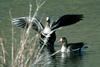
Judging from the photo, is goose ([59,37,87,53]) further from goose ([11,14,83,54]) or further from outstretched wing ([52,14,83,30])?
outstretched wing ([52,14,83,30])

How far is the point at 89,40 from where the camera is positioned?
55.4 ft

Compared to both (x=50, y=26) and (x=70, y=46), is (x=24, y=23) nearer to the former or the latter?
(x=50, y=26)

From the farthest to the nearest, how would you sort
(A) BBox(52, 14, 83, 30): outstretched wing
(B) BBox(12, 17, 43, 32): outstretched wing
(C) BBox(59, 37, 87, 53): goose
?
1. (A) BBox(52, 14, 83, 30): outstretched wing
2. (B) BBox(12, 17, 43, 32): outstretched wing
3. (C) BBox(59, 37, 87, 53): goose

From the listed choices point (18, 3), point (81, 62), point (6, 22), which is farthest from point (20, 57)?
point (18, 3)

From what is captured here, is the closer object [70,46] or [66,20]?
[70,46]

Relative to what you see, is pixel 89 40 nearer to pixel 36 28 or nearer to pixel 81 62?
pixel 36 28

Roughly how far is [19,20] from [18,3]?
824cm

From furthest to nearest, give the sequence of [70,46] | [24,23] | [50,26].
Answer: [24,23], [50,26], [70,46]

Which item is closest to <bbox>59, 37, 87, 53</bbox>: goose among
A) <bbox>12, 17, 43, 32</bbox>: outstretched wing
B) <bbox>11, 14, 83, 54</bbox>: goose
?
<bbox>11, 14, 83, 54</bbox>: goose

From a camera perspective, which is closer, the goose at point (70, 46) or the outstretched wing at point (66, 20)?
the goose at point (70, 46)

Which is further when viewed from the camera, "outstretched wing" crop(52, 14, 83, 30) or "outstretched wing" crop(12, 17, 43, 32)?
"outstretched wing" crop(52, 14, 83, 30)

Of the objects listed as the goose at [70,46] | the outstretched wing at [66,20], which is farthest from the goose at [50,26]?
the goose at [70,46]

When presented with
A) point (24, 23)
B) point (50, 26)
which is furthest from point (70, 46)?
point (24, 23)

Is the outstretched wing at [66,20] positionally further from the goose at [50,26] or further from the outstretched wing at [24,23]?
the outstretched wing at [24,23]
